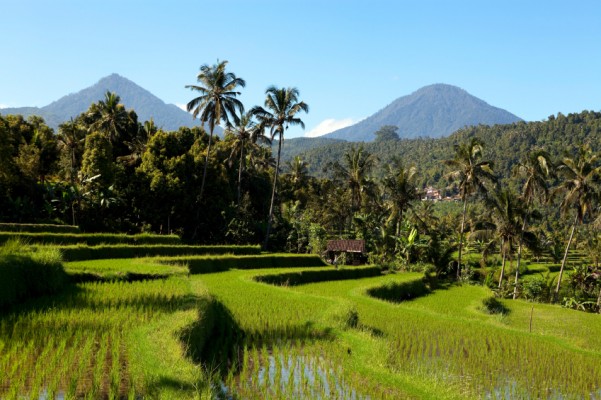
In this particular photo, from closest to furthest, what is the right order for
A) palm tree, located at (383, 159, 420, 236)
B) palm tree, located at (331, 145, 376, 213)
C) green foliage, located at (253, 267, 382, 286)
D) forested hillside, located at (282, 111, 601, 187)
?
green foliage, located at (253, 267, 382, 286)
palm tree, located at (383, 159, 420, 236)
palm tree, located at (331, 145, 376, 213)
forested hillside, located at (282, 111, 601, 187)

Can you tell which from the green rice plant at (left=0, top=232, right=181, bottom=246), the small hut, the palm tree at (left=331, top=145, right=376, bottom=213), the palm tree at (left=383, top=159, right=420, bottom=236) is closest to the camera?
the green rice plant at (left=0, top=232, right=181, bottom=246)

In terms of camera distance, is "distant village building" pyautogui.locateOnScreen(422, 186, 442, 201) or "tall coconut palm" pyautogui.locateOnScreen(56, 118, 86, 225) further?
"distant village building" pyautogui.locateOnScreen(422, 186, 442, 201)

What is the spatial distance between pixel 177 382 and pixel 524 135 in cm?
14836

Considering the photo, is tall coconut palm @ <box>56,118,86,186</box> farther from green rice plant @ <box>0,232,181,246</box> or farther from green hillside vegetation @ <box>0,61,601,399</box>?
green rice plant @ <box>0,232,181,246</box>

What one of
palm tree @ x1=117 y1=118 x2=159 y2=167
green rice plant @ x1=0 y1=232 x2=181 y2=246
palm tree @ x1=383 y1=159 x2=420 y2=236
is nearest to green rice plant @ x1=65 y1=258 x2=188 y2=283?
green rice plant @ x1=0 y1=232 x2=181 y2=246

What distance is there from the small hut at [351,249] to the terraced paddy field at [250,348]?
62.1 ft

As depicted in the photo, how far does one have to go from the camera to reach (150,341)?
852cm

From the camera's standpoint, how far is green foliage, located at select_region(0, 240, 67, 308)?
37.3 feet

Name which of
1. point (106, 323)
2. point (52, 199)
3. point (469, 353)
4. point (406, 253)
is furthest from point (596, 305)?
point (52, 199)

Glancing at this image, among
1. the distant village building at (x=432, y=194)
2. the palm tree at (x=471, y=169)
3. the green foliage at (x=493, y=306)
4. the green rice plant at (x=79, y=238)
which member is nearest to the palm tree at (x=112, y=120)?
the green rice plant at (x=79, y=238)

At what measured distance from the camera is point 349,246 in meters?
38.5

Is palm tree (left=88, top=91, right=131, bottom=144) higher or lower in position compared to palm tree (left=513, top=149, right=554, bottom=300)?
higher

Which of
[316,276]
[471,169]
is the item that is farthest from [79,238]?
[471,169]

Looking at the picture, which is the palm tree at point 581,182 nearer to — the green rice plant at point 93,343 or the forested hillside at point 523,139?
the green rice plant at point 93,343
